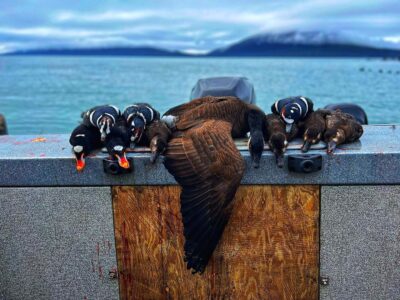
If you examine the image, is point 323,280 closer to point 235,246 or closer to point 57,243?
point 235,246

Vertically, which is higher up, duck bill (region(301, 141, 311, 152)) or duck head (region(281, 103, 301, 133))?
duck head (region(281, 103, 301, 133))

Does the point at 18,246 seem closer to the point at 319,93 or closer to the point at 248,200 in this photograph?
the point at 248,200

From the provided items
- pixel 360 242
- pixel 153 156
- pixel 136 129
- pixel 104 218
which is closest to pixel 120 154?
pixel 153 156

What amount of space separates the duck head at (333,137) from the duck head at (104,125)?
188cm

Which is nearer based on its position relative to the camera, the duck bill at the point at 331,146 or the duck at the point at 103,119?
the duck bill at the point at 331,146

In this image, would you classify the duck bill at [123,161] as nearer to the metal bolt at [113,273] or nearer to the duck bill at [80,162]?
the duck bill at [80,162]

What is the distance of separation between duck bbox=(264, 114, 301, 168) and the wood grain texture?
0.31 meters

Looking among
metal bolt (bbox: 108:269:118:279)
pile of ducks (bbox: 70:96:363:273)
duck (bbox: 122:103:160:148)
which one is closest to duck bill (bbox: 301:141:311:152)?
pile of ducks (bbox: 70:96:363:273)

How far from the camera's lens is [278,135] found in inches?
155

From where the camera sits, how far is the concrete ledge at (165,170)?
3910 millimetres

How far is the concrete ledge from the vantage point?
12.8 ft

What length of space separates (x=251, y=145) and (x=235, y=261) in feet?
3.47

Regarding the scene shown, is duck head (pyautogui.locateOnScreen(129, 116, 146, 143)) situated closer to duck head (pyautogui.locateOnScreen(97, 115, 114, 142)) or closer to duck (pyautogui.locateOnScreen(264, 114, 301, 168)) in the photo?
duck head (pyautogui.locateOnScreen(97, 115, 114, 142))

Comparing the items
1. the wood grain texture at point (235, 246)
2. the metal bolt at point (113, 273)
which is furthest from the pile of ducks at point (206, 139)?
the metal bolt at point (113, 273)
